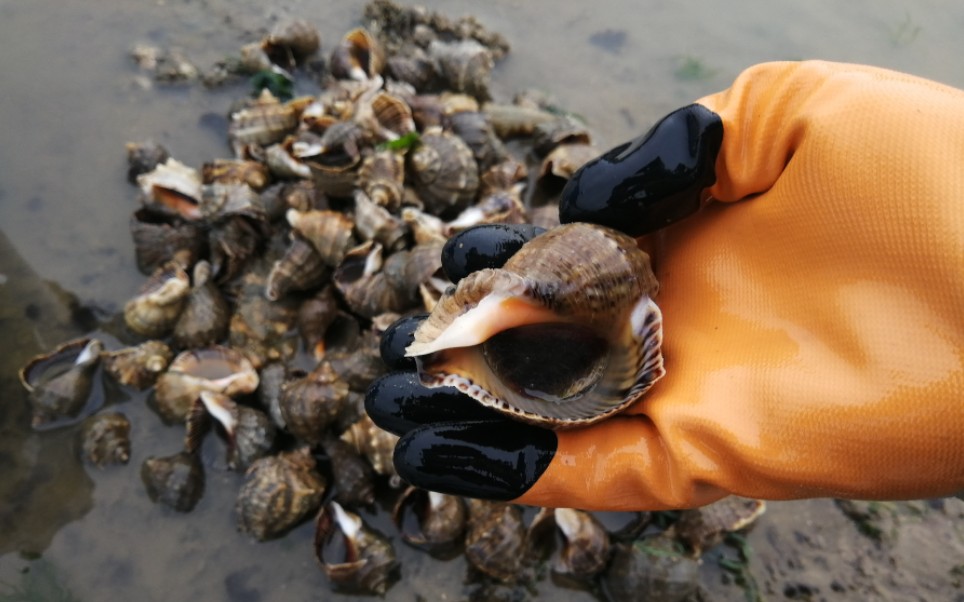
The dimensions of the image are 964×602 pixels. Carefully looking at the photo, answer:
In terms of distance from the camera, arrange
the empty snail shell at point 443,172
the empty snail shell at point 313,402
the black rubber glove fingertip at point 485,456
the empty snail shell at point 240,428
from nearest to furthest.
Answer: the black rubber glove fingertip at point 485,456 < the empty snail shell at point 313,402 < the empty snail shell at point 240,428 < the empty snail shell at point 443,172

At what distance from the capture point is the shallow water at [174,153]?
2.93 m

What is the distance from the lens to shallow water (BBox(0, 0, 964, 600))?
9.61ft

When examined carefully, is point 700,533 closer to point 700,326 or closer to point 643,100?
point 700,326

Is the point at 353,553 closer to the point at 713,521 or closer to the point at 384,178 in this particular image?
the point at 713,521

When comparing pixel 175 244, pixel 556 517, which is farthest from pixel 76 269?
pixel 556 517

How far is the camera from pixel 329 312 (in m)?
3.53

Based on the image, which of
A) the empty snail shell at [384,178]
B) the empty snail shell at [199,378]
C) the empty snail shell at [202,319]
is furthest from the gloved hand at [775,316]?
the empty snail shell at [202,319]

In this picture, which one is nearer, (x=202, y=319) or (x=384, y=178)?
(x=202, y=319)

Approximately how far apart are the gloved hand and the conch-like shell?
4.0 inches

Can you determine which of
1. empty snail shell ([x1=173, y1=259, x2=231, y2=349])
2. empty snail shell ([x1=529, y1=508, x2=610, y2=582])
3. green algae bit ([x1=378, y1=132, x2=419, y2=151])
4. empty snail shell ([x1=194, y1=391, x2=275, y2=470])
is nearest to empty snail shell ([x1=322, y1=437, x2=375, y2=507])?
empty snail shell ([x1=194, y1=391, x2=275, y2=470])

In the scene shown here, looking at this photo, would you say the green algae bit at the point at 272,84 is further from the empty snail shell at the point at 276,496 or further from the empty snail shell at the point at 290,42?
the empty snail shell at the point at 276,496

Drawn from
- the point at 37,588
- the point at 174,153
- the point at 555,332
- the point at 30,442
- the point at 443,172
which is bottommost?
the point at 37,588

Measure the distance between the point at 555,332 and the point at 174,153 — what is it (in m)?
3.66

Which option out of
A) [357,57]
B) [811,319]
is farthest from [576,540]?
[357,57]
